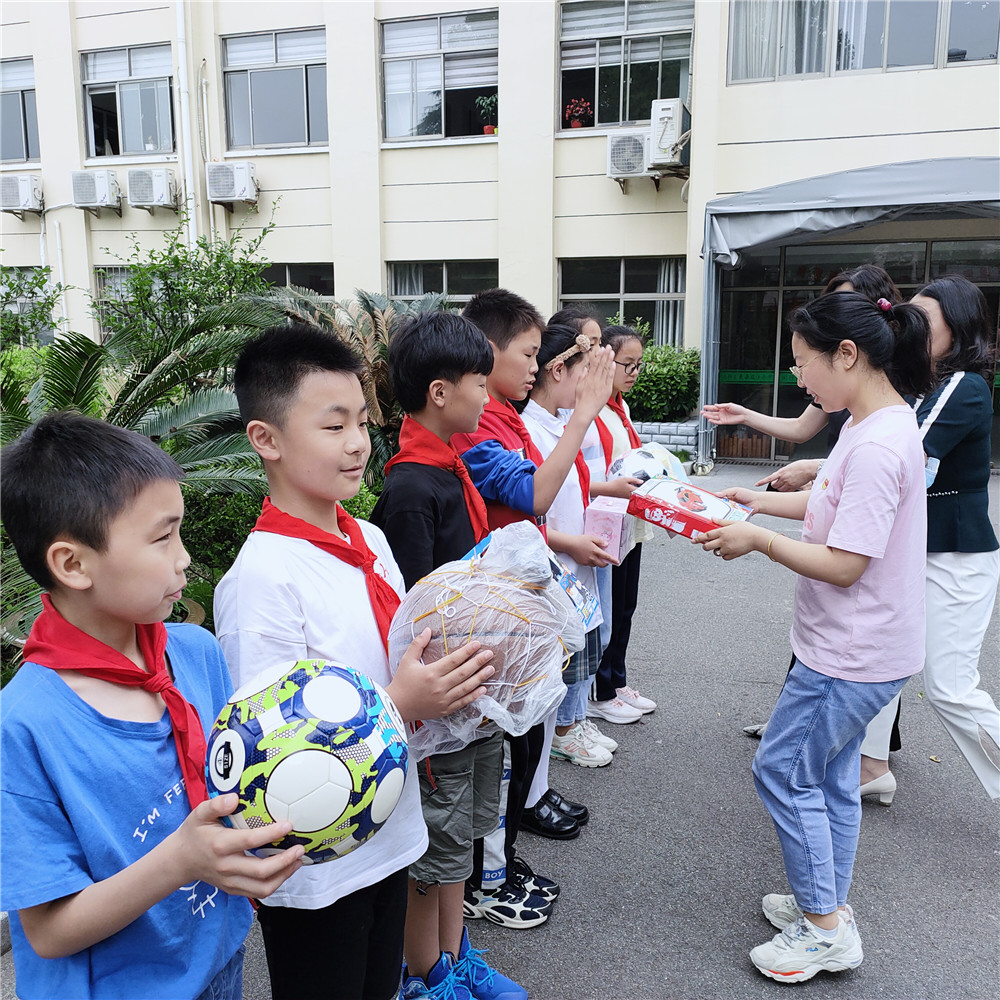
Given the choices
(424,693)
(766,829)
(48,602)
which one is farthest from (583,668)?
(48,602)

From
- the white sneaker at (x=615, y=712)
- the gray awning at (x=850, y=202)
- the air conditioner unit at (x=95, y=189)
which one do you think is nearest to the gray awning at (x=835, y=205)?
the gray awning at (x=850, y=202)

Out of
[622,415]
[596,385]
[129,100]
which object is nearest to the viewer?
[596,385]

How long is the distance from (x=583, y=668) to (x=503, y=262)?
33.8 ft

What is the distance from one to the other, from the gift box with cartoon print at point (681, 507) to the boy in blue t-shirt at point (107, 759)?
5.26 ft

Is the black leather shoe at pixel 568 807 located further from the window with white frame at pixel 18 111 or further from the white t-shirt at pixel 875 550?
the window with white frame at pixel 18 111

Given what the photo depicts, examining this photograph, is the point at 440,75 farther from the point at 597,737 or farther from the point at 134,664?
the point at 134,664

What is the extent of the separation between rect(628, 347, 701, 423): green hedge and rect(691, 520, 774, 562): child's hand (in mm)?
8595

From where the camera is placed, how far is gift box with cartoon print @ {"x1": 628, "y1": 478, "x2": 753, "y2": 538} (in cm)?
254

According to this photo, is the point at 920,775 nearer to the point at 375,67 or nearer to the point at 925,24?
the point at 925,24

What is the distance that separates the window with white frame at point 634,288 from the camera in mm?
11977

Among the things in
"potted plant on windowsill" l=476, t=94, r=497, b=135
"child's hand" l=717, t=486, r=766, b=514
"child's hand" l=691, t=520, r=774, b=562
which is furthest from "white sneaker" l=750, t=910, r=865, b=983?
"potted plant on windowsill" l=476, t=94, r=497, b=135

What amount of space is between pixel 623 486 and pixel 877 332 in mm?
975

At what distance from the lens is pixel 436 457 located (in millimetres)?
2240

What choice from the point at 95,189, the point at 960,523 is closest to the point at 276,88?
the point at 95,189
